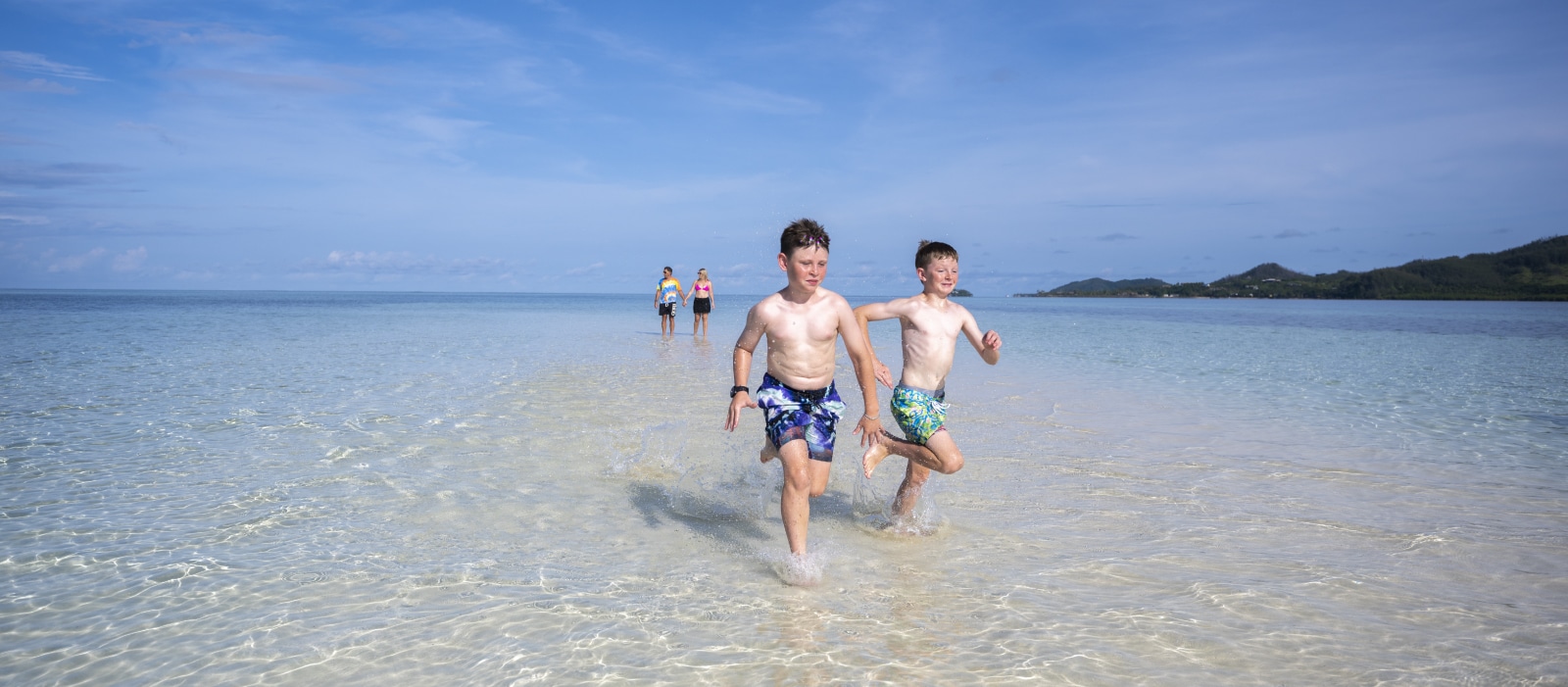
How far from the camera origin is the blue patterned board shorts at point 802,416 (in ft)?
15.2

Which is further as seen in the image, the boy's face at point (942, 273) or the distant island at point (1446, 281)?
the distant island at point (1446, 281)

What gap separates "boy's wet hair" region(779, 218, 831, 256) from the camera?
452 centimetres

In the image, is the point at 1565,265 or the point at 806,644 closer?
the point at 806,644

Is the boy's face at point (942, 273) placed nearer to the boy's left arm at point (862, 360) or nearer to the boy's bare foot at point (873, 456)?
the boy's left arm at point (862, 360)

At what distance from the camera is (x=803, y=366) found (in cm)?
465

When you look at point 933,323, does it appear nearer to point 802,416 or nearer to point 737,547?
point 802,416

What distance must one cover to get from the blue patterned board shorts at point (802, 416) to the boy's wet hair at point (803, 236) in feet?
2.53

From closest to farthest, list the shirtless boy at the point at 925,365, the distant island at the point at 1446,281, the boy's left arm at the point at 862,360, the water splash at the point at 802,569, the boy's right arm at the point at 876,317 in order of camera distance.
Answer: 1. the water splash at the point at 802,569
2. the boy's left arm at the point at 862,360
3. the boy's right arm at the point at 876,317
4. the shirtless boy at the point at 925,365
5. the distant island at the point at 1446,281

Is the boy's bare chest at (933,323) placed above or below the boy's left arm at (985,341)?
above

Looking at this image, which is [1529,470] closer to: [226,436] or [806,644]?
[806,644]

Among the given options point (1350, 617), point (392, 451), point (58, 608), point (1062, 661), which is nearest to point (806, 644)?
point (1062, 661)

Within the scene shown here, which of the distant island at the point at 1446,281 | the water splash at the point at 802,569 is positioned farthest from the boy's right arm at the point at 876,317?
the distant island at the point at 1446,281

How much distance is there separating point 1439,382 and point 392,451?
51.5 feet

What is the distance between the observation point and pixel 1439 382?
13.8 metres
